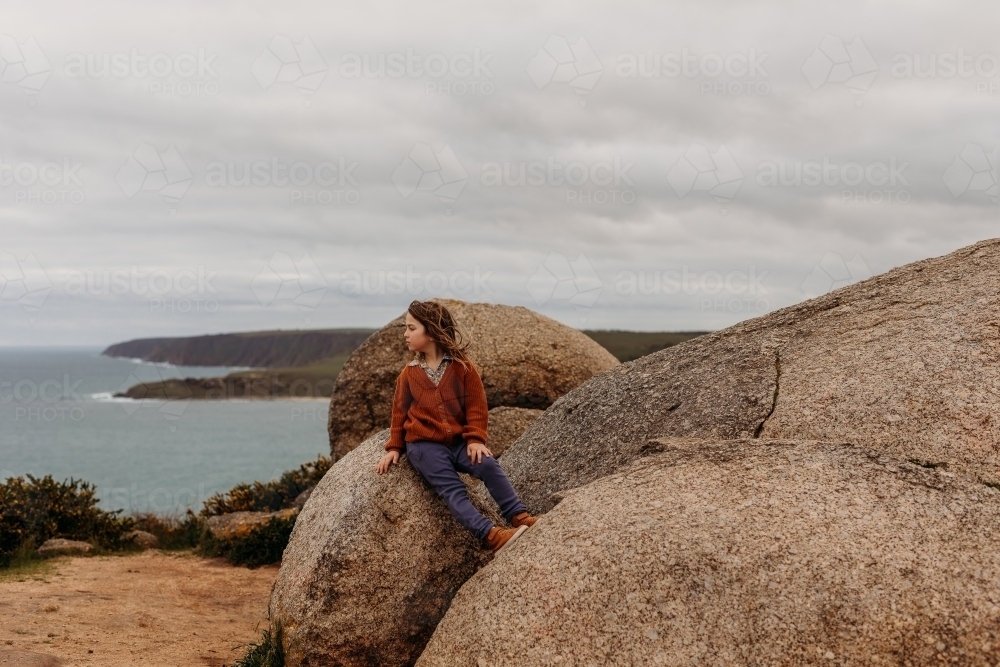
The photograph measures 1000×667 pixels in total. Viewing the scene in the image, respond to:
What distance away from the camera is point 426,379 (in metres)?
8.45

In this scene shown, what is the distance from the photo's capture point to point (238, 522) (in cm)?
1742

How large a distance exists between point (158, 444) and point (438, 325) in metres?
99.6

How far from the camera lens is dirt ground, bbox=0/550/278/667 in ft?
31.1

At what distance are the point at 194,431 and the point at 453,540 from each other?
119746 millimetres

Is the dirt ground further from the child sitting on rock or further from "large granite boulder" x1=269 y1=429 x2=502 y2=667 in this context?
the child sitting on rock

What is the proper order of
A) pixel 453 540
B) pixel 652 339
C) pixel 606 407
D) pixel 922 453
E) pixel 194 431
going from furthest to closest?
pixel 194 431 → pixel 652 339 → pixel 606 407 → pixel 453 540 → pixel 922 453

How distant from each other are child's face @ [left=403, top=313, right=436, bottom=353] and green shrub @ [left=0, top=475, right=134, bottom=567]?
10811mm

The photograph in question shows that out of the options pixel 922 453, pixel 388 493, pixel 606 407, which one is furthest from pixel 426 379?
pixel 922 453

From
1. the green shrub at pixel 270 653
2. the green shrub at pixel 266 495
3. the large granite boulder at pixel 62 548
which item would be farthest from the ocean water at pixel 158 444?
the green shrub at pixel 270 653

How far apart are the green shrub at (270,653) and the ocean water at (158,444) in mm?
12480

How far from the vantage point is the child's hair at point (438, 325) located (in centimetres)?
848

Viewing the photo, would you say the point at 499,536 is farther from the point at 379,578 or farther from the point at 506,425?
the point at 506,425

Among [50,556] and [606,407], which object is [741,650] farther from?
[50,556]

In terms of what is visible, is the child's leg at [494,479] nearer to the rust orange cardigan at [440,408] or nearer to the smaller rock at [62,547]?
the rust orange cardigan at [440,408]
